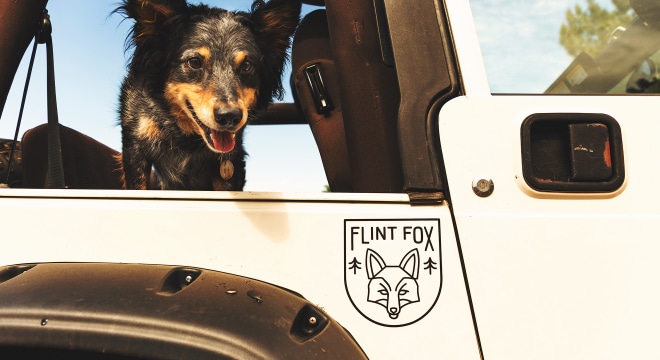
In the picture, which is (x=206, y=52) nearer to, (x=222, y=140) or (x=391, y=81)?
(x=222, y=140)

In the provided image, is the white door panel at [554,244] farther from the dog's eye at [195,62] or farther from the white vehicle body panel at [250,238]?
the dog's eye at [195,62]

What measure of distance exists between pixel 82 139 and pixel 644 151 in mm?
2274

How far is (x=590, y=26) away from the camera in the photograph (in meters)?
1.61

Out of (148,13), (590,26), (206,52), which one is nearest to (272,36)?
(206,52)

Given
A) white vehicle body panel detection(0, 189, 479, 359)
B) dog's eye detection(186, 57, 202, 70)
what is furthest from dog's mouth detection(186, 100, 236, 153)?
white vehicle body panel detection(0, 189, 479, 359)

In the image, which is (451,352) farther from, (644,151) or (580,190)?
(644,151)

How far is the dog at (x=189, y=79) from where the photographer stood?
2623mm

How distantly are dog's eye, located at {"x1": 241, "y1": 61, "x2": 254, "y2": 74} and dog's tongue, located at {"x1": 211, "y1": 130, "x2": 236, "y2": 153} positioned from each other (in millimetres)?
463

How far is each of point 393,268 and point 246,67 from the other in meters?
1.67

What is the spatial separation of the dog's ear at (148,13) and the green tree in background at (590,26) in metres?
1.70

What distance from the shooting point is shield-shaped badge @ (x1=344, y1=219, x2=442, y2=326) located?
1391 mm

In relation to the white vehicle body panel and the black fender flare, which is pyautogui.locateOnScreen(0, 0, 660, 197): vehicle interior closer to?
the white vehicle body panel

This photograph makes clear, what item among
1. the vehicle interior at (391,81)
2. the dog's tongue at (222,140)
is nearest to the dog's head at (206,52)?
the dog's tongue at (222,140)

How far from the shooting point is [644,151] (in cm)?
144
